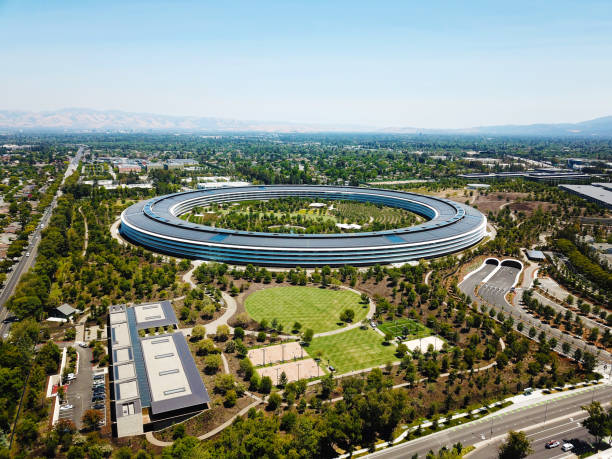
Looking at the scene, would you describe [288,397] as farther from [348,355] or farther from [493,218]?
[493,218]

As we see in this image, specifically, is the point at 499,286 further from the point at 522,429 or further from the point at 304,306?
the point at 522,429

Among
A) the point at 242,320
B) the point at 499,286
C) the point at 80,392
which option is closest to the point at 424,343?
the point at 242,320

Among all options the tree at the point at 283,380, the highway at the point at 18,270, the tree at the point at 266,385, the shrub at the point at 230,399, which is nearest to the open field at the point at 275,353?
the tree at the point at 283,380

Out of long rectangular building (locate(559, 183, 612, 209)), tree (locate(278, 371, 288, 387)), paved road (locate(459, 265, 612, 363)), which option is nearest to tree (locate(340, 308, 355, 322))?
tree (locate(278, 371, 288, 387))

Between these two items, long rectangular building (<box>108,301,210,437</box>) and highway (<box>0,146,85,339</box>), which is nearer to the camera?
long rectangular building (<box>108,301,210,437</box>)

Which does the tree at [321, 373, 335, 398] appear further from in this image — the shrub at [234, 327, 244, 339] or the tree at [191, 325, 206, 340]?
the tree at [191, 325, 206, 340]

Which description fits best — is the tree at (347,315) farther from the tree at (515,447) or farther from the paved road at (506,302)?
the tree at (515,447)
